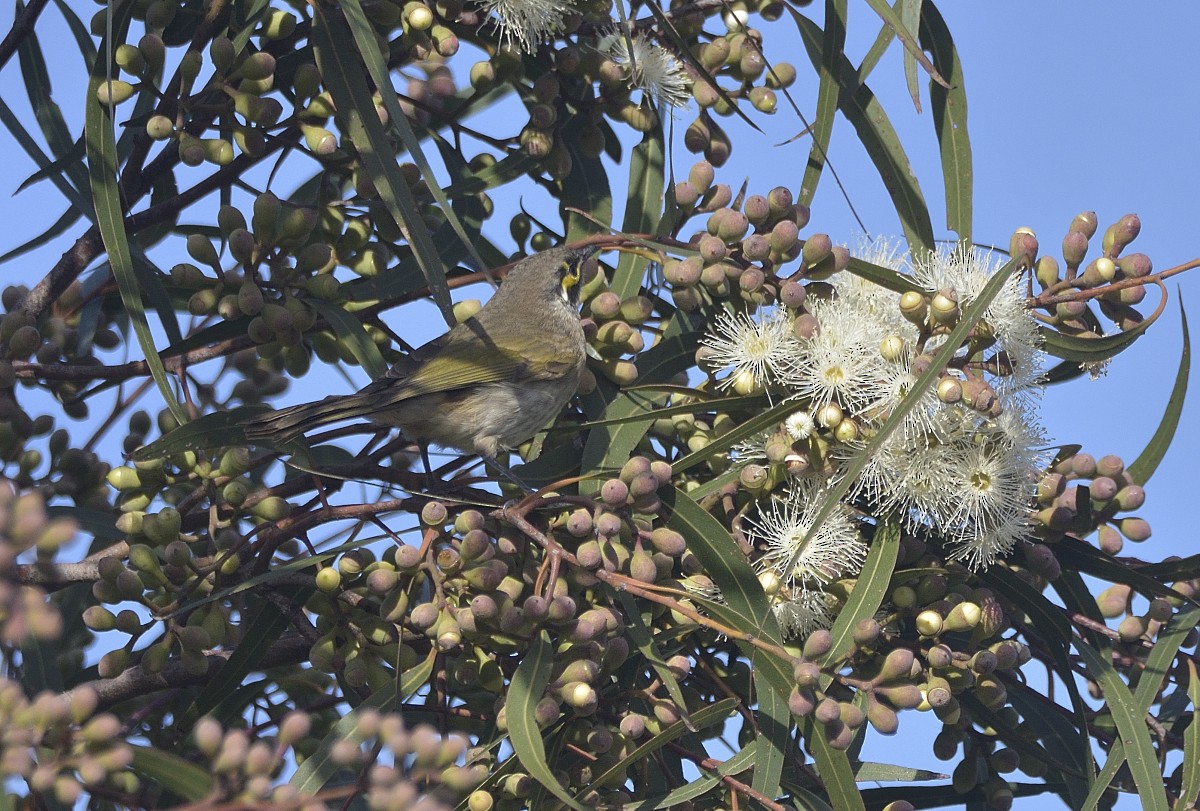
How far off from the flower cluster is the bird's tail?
0.94 meters

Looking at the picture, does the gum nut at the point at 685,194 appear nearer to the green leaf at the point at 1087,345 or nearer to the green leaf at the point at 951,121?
the green leaf at the point at 951,121

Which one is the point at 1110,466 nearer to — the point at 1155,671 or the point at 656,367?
the point at 1155,671

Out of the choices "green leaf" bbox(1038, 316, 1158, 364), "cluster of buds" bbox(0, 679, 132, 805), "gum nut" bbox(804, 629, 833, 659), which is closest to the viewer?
"cluster of buds" bbox(0, 679, 132, 805)

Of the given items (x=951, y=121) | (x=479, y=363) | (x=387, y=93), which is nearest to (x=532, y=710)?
(x=387, y=93)

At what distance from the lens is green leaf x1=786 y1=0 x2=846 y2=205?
320 centimetres

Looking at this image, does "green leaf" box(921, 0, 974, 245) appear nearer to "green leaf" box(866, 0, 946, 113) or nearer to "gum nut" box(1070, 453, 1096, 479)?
"green leaf" box(866, 0, 946, 113)

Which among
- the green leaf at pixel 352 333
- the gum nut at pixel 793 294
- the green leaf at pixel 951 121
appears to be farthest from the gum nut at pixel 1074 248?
the green leaf at pixel 352 333

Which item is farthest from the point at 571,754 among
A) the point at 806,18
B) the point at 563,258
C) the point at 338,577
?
the point at 806,18

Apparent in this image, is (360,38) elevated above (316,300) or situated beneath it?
elevated above

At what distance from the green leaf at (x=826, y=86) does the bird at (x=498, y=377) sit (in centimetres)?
57

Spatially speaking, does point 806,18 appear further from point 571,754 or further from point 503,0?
point 571,754

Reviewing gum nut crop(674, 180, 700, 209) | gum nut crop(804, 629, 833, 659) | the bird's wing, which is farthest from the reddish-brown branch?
gum nut crop(804, 629, 833, 659)

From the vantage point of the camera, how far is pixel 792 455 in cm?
263

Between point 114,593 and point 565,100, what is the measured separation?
5.21ft
